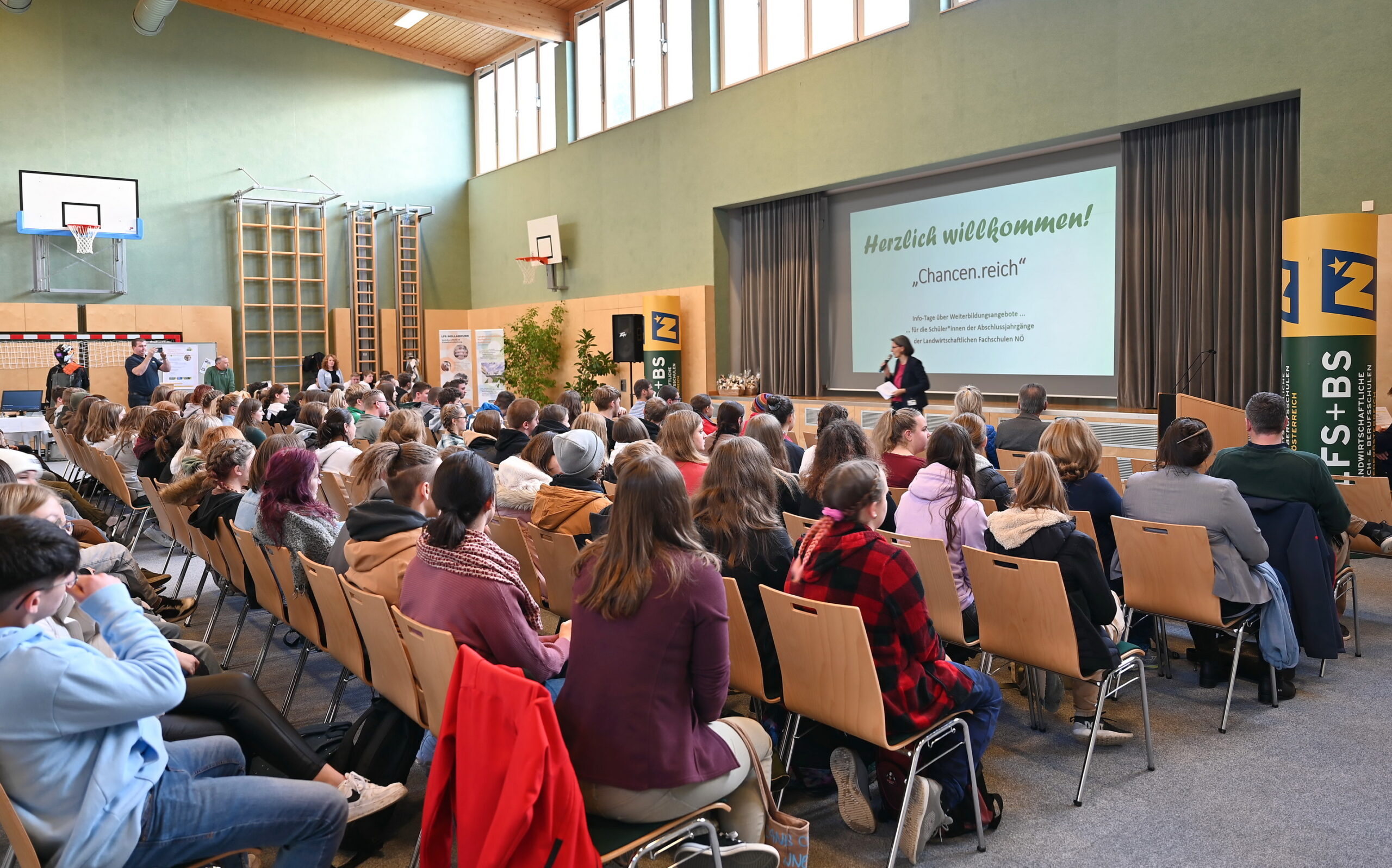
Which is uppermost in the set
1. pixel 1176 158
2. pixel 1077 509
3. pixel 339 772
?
pixel 1176 158

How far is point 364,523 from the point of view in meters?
3.01

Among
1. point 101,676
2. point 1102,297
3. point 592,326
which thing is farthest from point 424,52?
point 101,676

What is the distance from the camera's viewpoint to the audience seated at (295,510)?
3643mm

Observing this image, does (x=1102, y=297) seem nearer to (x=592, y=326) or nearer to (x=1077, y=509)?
(x=1077, y=509)

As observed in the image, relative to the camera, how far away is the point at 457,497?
2.49 meters

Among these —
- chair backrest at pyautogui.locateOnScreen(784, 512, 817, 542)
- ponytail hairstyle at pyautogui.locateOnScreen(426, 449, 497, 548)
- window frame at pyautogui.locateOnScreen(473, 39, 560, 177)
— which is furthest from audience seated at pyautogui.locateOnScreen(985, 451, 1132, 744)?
window frame at pyautogui.locateOnScreen(473, 39, 560, 177)

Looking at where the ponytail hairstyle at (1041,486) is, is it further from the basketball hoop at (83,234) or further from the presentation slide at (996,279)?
the basketball hoop at (83,234)

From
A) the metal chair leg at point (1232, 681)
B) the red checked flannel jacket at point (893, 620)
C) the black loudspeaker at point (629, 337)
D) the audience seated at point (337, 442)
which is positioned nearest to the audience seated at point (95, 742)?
the red checked flannel jacket at point (893, 620)

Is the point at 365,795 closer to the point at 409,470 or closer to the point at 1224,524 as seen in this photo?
the point at 409,470

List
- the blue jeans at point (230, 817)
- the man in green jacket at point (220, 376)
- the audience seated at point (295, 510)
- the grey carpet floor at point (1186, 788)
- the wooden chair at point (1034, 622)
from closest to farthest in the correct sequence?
the blue jeans at point (230, 817) < the grey carpet floor at point (1186, 788) < the wooden chair at point (1034, 622) < the audience seated at point (295, 510) < the man in green jacket at point (220, 376)

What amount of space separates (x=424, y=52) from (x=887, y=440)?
14.4 meters

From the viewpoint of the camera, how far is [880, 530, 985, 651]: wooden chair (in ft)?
10.9

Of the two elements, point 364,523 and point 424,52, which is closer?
point 364,523

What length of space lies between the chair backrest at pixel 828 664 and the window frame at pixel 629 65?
431 inches
